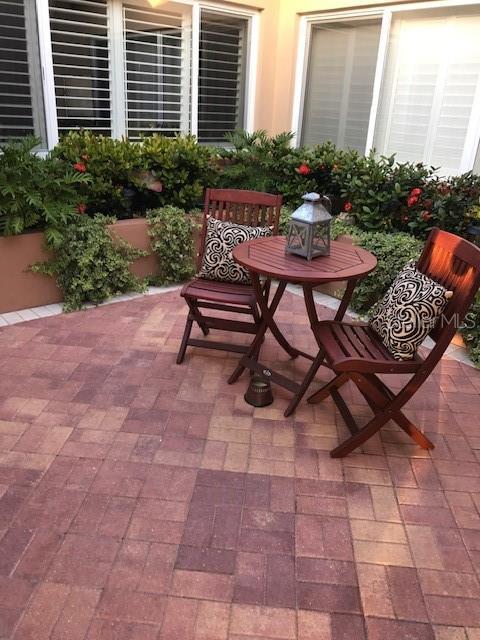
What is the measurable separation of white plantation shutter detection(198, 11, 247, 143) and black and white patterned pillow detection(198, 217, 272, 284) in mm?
2876

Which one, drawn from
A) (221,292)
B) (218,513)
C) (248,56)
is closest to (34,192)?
(221,292)

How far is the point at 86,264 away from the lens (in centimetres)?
409

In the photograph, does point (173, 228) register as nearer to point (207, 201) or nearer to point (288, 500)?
point (207, 201)

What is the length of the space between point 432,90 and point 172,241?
2.91m

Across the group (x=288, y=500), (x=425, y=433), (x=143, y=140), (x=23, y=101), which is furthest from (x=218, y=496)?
(x=23, y=101)

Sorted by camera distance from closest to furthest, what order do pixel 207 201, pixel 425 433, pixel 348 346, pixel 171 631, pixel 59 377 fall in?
pixel 171 631
pixel 348 346
pixel 425 433
pixel 59 377
pixel 207 201

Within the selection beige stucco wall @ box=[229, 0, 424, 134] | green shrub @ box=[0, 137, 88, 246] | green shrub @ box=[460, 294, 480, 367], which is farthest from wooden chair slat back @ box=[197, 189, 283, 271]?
beige stucco wall @ box=[229, 0, 424, 134]

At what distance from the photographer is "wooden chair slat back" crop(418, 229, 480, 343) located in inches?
86.7

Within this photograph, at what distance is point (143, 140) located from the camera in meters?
4.70

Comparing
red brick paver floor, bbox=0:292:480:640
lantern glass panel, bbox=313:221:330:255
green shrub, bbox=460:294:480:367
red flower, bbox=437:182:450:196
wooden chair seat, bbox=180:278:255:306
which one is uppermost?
red flower, bbox=437:182:450:196

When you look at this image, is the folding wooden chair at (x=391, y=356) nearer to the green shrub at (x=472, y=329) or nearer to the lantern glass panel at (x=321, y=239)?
the lantern glass panel at (x=321, y=239)

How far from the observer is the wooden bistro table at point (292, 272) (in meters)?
2.57

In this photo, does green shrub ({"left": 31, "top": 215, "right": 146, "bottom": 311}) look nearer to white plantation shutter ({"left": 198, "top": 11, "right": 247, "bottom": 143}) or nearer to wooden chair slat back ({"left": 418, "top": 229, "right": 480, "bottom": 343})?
white plantation shutter ({"left": 198, "top": 11, "right": 247, "bottom": 143})

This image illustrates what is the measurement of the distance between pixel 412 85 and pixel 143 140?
8.92 feet
